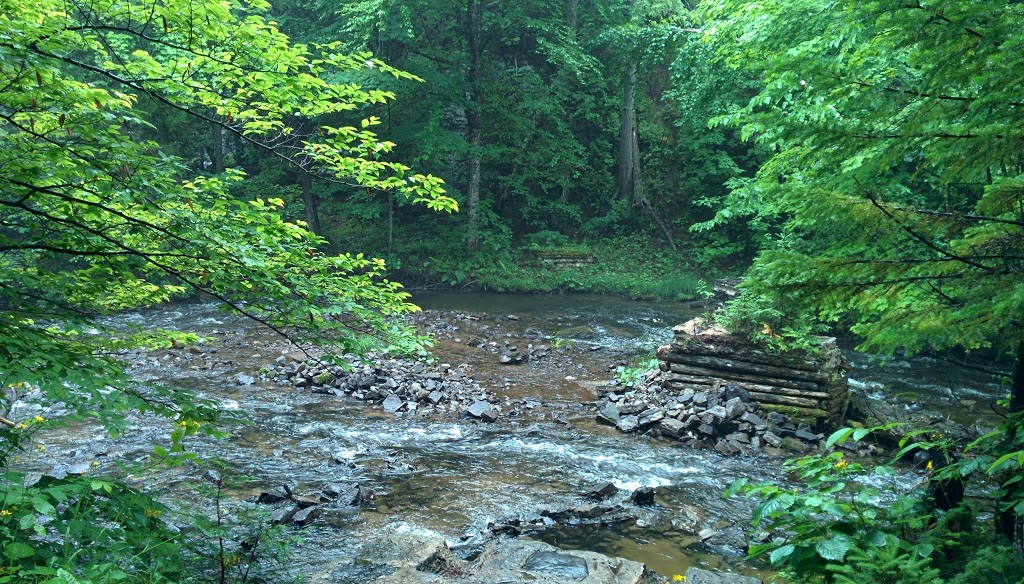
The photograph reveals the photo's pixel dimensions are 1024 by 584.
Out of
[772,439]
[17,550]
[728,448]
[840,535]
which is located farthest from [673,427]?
[17,550]

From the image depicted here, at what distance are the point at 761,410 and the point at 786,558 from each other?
288 inches

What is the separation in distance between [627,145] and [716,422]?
20594 mm

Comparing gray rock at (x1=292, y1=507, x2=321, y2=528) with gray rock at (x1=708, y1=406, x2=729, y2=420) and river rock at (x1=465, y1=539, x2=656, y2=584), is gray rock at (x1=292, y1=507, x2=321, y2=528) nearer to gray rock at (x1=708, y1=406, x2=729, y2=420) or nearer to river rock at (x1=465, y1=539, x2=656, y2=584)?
river rock at (x1=465, y1=539, x2=656, y2=584)

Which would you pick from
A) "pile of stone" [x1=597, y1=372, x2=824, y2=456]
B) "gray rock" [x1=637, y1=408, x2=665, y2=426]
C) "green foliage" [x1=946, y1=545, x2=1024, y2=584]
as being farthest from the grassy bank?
"green foliage" [x1=946, y1=545, x2=1024, y2=584]

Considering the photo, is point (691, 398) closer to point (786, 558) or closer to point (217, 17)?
point (786, 558)

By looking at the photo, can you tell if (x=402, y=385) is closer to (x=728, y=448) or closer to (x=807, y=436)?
(x=728, y=448)

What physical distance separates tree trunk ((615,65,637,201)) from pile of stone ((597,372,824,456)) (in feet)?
63.2

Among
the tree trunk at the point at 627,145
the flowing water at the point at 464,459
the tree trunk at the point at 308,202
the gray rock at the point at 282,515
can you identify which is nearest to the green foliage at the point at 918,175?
the flowing water at the point at 464,459

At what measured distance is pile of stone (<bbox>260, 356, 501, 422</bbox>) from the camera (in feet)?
34.4

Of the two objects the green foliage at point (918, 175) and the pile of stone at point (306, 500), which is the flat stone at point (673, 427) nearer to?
the pile of stone at point (306, 500)

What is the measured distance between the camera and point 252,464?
7805mm

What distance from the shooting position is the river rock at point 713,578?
16.4 ft

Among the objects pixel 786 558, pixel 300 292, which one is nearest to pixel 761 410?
pixel 786 558

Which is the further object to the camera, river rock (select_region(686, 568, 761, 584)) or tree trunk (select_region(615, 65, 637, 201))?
tree trunk (select_region(615, 65, 637, 201))
